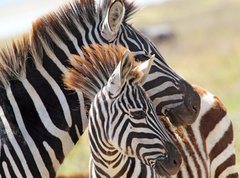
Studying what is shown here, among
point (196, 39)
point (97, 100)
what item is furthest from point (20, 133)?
point (196, 39)

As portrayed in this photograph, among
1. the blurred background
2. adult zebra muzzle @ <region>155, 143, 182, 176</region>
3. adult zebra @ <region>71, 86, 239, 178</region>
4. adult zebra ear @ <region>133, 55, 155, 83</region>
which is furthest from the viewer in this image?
the blurred background

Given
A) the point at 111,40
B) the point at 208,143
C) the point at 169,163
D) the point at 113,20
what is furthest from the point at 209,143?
the point at 169,163

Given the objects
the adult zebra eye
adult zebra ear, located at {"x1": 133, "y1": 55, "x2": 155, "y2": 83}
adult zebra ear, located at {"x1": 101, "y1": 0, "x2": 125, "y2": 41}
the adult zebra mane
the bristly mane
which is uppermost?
the bristly mane

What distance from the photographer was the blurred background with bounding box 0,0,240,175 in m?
19.3

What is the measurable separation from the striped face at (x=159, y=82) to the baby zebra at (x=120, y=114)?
0.71m

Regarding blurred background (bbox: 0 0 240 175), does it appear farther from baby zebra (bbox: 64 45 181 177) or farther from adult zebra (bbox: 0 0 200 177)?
baby zebra (bbox: 64 45 181 177)

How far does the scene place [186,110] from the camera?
8180 millimetres

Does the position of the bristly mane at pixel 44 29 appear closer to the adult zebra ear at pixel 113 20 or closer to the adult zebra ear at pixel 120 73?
the adult zebra ear at pixel 113 20

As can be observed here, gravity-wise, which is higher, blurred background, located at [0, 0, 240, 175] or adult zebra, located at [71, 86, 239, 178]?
blurred background, located at [0, 0, 240, 175]

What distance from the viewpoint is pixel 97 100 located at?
749cm

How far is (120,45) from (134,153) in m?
1.29

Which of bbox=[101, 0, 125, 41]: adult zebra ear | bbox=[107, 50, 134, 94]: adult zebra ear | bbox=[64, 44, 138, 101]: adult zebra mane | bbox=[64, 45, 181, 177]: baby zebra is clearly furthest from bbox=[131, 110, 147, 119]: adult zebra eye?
bbox=[101, 0, 125, 41]: adult zebra ear

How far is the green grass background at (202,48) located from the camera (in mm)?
18625

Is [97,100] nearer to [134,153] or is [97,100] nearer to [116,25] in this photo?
[134,153]
